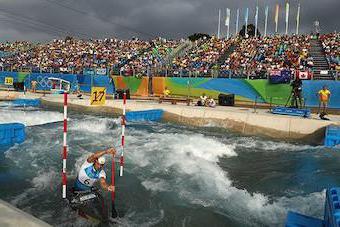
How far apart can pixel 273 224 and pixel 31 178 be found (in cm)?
764

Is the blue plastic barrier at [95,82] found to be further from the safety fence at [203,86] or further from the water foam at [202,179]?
the water foam at [202,179]

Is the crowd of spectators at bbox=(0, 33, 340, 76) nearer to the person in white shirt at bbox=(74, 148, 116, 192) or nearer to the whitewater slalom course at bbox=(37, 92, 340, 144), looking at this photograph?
the whitewater slalom course at bbox=(37, 92, 340, 144)

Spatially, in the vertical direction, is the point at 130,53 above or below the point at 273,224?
above

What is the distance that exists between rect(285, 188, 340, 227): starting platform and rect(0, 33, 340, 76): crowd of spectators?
922 inches

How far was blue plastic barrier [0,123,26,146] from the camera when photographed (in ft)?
53.2

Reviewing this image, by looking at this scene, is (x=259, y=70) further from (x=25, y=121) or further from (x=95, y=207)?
(x=95, y=207)

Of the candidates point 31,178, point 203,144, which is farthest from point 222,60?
point 31,178

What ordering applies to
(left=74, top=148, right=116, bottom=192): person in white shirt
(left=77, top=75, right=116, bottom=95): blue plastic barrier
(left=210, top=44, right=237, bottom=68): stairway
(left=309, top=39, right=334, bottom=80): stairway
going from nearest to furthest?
(left=74, top=148, right=116, bottom=192): person in white shirt, (left=309, top=39, right=334, bottom=80): stairway, (left=210, top=44, right=237, bottom=68): stairway, (left=77, top=75, right=116, bottom=95): blue plastic barrier

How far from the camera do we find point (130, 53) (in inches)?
1817

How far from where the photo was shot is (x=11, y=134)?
16.5 m

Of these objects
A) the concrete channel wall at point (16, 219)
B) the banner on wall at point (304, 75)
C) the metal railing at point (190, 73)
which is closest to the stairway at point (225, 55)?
the metal railing at point (190, 73)

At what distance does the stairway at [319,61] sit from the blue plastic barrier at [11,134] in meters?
20.6

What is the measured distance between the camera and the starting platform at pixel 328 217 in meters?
5.32

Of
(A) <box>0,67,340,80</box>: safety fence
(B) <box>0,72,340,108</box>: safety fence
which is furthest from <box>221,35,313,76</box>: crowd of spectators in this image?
(B) <box>0,72,340,108</box>: safety fence
